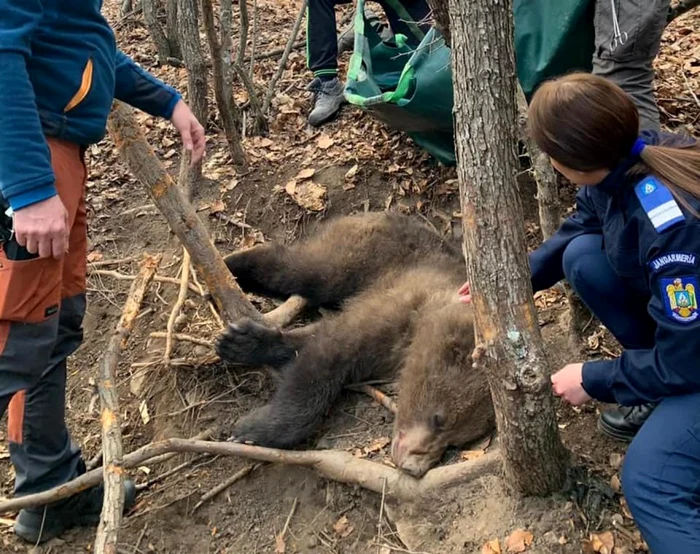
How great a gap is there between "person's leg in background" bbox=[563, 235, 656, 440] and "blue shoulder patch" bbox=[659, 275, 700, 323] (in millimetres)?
566

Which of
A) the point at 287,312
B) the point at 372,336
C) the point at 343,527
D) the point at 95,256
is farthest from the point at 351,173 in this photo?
the point at 343,527

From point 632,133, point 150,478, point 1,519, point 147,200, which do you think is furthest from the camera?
point 147,200

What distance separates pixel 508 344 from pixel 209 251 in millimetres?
2085

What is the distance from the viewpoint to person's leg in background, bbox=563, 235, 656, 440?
116 inches

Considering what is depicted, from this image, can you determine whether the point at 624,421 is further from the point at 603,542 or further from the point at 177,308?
the point at 177,308

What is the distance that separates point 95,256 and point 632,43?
4149 mm

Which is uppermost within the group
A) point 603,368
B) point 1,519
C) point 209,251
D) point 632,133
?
point 632,133

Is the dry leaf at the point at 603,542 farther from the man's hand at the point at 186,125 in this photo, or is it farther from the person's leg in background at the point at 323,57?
the person's leg in background at the point at 323,57

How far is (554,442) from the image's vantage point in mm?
2734

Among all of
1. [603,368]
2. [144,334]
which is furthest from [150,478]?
[603,368]

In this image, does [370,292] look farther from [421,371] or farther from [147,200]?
[147,200]

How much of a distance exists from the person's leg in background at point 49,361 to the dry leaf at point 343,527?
1.10 meters

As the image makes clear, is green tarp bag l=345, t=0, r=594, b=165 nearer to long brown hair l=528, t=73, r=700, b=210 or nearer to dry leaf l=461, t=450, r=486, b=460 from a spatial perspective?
long brown hair l=528, t=73, r=700, b=210

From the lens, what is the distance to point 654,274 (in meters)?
2.34
